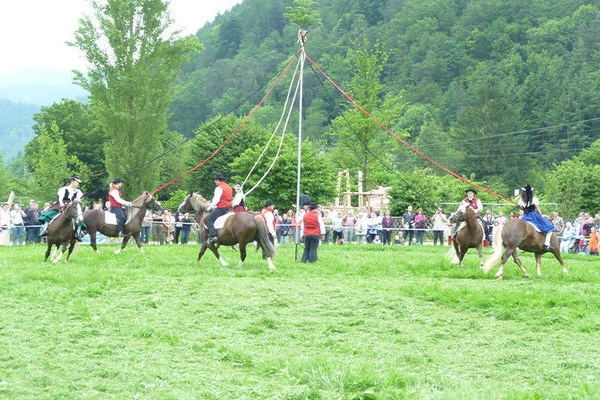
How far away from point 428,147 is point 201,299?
82.9 metres

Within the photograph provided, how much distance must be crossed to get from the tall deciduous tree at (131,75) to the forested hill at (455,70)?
2880 cm

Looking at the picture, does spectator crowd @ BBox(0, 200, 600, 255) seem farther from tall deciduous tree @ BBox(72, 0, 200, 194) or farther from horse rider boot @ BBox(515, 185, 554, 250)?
horse rider boot @ BBox(515, 185, 554, 250)

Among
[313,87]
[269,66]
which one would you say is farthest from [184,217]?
[269,66]

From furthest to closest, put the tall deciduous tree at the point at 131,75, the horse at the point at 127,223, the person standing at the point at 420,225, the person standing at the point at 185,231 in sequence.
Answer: the tall deciduous tree at the point at 131,75
the person standing at the point at 420,225
the person standing at the point at 185,231
the horse at the point at 127,223

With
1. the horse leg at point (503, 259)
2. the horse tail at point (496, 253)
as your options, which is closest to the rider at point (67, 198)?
the horse tail at point (496, 253)

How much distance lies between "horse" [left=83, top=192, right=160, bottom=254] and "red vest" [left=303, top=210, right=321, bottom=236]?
5326 millimetres

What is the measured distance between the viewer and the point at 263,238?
68.4 feet

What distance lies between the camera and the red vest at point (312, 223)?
23500 millimetres

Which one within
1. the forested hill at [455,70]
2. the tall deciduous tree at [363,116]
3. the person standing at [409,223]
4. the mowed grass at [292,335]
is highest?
the forested hill at [455,70]

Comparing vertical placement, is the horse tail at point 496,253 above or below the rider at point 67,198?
below

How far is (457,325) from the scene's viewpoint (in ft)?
43.8

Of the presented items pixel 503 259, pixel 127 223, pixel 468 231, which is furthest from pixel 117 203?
pixel 503 259

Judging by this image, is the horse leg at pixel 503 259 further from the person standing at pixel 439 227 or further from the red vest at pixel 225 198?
the person standing at pixel 439 227

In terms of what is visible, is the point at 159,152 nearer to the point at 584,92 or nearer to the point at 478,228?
the point at 478,228
